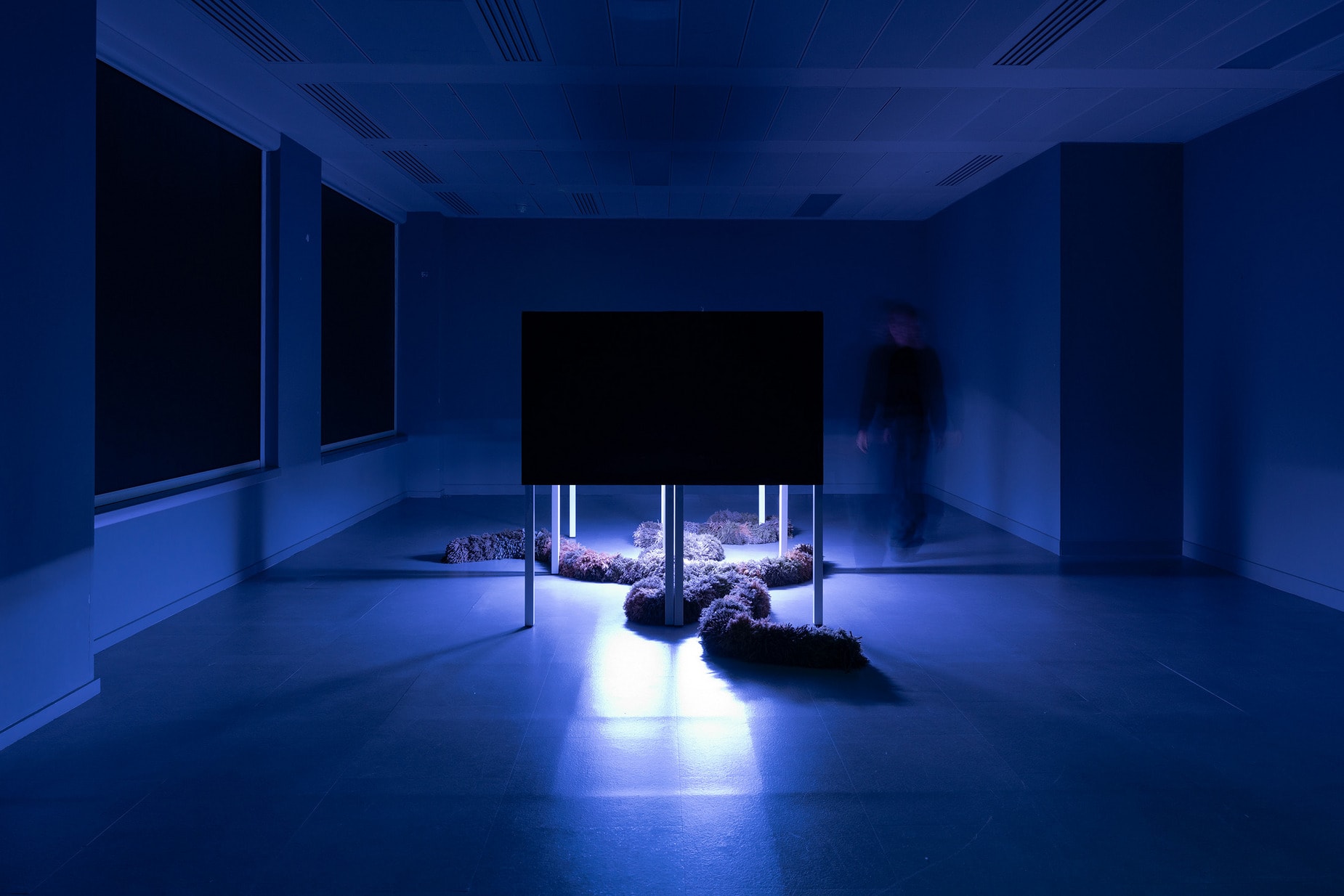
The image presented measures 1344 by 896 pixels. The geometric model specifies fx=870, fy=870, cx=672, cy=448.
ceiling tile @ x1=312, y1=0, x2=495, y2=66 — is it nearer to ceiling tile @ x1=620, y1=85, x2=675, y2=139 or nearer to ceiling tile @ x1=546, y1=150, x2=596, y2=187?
ceiling tile @ x1=620, y1=85, x2=675, y2=139

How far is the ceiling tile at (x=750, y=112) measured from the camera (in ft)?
17.5

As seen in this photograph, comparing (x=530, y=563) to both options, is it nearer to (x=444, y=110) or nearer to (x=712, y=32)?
(x=712, y=32)

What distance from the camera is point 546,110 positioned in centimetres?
573

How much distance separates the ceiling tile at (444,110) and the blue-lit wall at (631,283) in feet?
11.9

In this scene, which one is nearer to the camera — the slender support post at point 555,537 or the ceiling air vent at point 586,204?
the slender support post at point 555,537

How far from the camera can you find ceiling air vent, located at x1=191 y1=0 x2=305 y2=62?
4.13 metres

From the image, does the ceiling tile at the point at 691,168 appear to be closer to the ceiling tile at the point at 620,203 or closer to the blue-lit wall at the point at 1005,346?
the ceiling tile at the point at 620,203

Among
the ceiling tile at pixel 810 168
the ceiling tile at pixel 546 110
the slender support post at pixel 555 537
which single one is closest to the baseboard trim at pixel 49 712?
the slender support post at pixel 555 537

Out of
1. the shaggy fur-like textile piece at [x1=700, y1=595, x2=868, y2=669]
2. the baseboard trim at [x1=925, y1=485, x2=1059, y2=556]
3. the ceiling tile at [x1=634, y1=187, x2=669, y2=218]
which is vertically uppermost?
the ceiling tile at [x1=634, y1=187, x2=669, y2=218]

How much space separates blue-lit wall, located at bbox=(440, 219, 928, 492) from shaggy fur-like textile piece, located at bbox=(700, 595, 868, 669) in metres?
6.39

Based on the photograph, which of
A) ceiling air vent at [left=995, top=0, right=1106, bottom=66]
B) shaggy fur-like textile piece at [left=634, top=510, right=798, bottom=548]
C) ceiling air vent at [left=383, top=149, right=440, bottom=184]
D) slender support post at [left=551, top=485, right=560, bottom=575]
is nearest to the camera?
ceiling air vent at [left=995, top=0, right=1106, bottom=66]

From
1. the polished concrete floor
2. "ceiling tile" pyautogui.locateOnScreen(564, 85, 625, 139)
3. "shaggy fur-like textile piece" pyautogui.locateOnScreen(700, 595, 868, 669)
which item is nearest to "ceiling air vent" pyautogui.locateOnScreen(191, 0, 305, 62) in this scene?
"ceiling tile" pyautogui.locateOnScreen(564, 85, 625, 139)

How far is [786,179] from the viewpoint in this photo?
25.8 ft

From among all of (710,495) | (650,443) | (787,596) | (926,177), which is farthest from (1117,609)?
(710,495)
